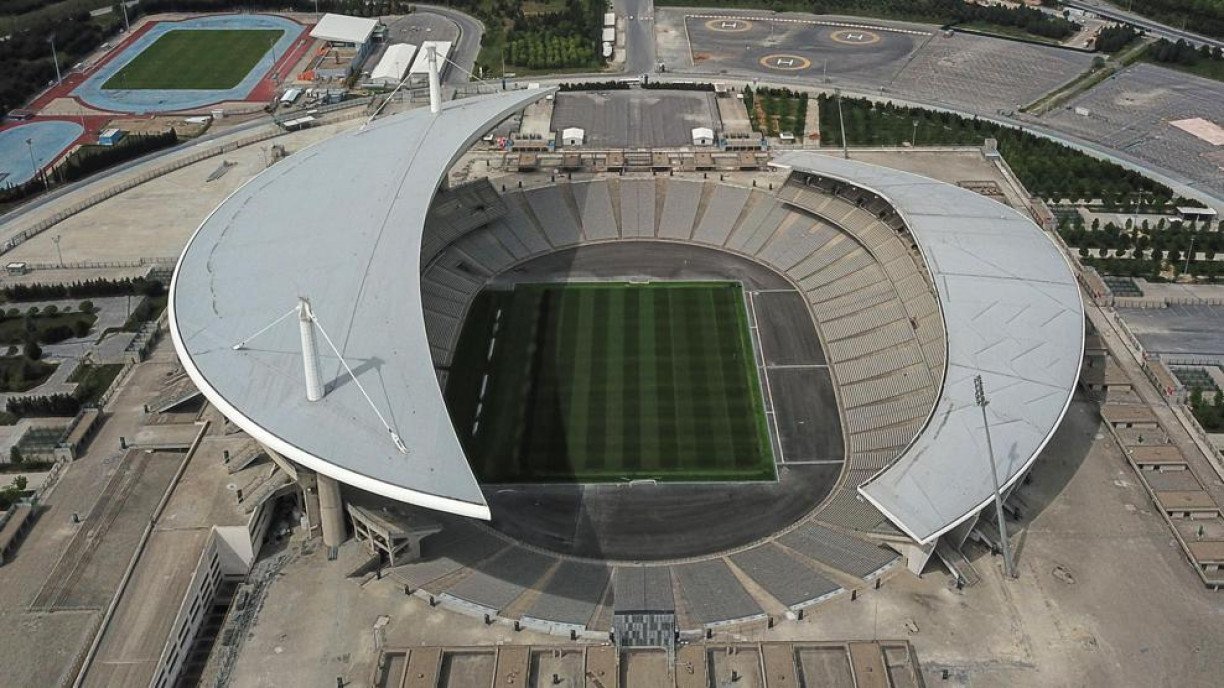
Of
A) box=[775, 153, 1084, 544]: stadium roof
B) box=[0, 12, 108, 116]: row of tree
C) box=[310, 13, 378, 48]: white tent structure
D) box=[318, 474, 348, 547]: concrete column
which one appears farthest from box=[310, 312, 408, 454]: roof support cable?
box=[310, 13, 378, 48]: white tent structure

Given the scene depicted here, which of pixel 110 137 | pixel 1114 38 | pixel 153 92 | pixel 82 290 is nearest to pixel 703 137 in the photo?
pixel 82 290

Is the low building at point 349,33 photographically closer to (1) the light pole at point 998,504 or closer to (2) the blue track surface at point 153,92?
(2) the blue track surface at point 153,92

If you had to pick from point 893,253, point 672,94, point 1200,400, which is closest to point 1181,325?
point 1200,400

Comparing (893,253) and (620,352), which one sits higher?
(893,253)

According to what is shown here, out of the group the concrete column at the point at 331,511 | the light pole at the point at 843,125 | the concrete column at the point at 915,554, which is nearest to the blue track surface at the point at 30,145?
the concrete column at the point at 331,511

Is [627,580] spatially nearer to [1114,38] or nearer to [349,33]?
[349,33]

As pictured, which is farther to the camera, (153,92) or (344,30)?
(344,30)

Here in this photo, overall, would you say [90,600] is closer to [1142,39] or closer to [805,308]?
[805,308]
